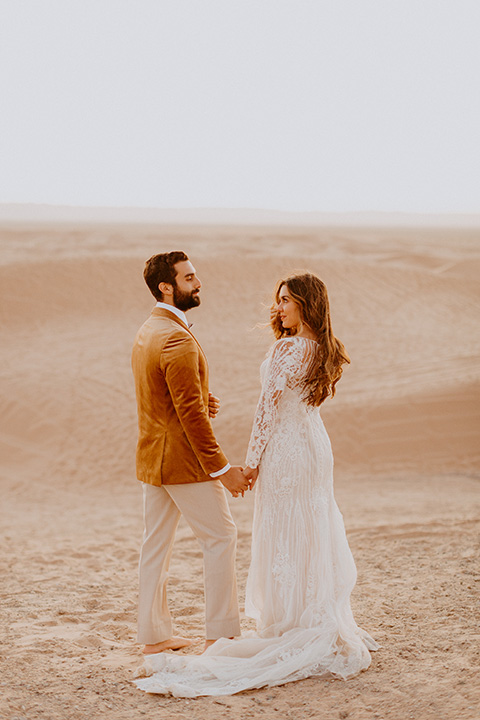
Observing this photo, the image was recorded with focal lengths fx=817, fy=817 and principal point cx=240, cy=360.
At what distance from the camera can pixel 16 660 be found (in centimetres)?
468

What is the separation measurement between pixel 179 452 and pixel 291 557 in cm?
84

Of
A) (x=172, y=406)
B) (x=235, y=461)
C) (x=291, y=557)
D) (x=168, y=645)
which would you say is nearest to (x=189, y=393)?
(x=172, y=406)

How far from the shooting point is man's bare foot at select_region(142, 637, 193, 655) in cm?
466

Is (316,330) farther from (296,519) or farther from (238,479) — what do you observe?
(296,519)

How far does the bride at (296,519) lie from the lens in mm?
4285

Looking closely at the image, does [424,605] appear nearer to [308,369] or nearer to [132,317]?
[308,369]

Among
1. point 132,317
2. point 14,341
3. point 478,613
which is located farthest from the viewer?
point 132,317

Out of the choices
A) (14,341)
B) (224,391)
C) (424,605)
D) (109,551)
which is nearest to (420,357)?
(224,391)

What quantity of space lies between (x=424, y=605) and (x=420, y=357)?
11.3m

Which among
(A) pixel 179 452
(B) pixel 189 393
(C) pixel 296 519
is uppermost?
(B) pixel 189 393

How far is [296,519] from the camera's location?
175 inches

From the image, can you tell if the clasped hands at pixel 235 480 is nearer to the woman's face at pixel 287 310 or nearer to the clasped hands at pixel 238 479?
the clasped hands at pixel 238 479

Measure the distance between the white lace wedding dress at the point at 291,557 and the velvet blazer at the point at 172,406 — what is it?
32cm

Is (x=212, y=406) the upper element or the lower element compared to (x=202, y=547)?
upper
